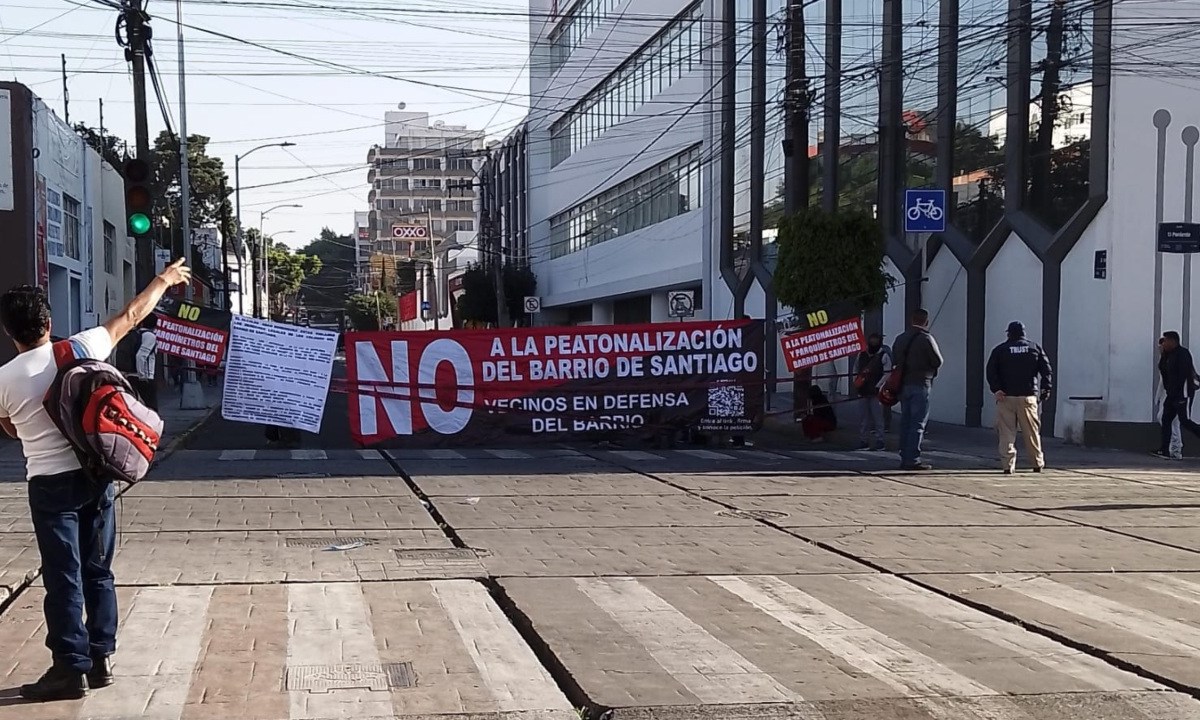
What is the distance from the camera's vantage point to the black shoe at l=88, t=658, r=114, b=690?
5.44m

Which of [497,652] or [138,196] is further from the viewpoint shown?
[138,196]

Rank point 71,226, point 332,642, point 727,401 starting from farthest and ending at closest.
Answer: point 71,226 < point 727,401 < point 332,642

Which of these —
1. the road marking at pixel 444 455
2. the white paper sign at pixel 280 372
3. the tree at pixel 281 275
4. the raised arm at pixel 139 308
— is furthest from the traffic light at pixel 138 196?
the tree at pixel 281 275

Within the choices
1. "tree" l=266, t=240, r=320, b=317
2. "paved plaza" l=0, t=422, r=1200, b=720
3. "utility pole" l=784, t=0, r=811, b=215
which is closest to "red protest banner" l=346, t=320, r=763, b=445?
"paved plaza" l=0, t=422, r=1200, b=720

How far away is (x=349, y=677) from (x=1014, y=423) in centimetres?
1098

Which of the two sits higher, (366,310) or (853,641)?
(366,310)

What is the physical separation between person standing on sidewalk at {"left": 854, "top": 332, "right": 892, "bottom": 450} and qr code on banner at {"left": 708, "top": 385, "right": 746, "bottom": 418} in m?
1.70

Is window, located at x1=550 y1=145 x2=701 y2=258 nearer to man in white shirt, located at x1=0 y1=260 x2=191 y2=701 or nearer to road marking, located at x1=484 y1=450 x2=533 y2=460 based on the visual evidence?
road marking, located at x1=484 y1=450 x2=533 y2=460

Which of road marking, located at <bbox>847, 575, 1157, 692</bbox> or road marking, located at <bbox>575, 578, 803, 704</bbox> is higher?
road marking, located at <bbox>575, 578, 803, 704</bbox>

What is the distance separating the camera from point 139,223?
1473cm

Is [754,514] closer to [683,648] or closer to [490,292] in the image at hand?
[683,648]

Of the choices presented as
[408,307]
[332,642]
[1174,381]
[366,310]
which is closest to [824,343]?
[1174,381]

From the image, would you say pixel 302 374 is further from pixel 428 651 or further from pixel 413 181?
pixel 413 181

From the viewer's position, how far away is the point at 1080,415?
62.7ft
